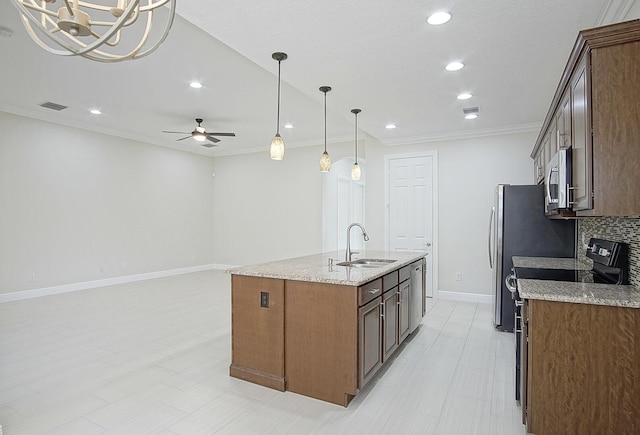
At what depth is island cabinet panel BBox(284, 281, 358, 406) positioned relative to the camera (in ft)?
7.85

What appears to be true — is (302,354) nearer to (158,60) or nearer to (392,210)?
(158,60)

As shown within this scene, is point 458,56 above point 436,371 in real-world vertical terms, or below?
above

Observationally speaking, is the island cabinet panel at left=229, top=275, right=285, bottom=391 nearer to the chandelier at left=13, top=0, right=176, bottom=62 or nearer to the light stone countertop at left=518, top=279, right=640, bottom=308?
the light stone countertop at left=518, top=279, right=640, bottom=308

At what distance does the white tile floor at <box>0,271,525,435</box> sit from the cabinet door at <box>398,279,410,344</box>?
195 millimetres

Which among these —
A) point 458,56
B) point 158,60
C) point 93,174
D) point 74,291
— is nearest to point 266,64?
point 158,60

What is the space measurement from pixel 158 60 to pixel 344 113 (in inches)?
85.8

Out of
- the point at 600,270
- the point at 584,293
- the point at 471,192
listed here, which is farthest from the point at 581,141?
the point at 471,192

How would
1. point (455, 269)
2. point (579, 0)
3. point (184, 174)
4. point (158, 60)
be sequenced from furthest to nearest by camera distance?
1. point (184, 174)
2. point (455, 269)
3. point (158, 60)
4. point (579, 0)

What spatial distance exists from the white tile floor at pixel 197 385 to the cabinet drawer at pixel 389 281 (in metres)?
0.70

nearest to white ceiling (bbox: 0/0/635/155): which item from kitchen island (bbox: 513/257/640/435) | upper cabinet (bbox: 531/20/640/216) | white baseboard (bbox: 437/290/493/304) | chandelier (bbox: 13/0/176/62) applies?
upper cabinet (bbox: 531/20/640/216)

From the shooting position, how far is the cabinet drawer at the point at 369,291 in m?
2.43

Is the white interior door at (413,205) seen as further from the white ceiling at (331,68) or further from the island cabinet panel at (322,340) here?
the island cabinet panel at (322,340)

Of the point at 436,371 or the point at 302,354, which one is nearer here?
the point at 302,354

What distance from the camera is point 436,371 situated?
9.86 ft
